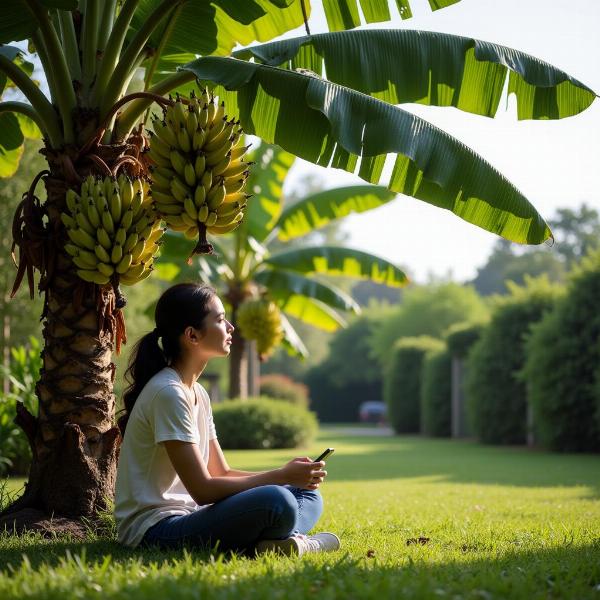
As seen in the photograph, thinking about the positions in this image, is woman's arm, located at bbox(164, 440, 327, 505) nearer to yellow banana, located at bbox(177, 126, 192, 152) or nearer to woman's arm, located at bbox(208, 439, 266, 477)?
woman's arm, located at bbox(208, 439, 266, 477)

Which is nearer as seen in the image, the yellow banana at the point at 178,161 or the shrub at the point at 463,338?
the yellow banana at the point at 178,161

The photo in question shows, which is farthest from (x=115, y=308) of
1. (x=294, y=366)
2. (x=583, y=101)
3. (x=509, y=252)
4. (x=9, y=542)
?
(x=509, y=252)

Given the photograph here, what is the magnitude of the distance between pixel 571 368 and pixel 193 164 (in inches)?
509

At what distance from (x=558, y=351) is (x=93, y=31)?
1302cm

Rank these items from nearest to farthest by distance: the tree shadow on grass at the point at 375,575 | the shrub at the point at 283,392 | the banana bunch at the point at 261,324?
the tree shadow on grass at the point at 375,575
the banana bunch at the point at 261,324
the shrub at the point at 283,392

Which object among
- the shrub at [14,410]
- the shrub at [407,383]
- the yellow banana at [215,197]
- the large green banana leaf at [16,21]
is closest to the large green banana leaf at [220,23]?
the large green banana leaf at [16,21]

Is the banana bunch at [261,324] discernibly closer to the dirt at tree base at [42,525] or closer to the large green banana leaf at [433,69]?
the large green banana leaf at [433,69]

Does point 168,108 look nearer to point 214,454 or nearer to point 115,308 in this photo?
point 115,308

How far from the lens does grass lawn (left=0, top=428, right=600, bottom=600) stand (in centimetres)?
342

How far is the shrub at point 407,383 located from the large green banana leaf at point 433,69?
71.5ft

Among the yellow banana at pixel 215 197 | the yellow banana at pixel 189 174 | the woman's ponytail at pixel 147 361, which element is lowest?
the woman's ponytail at pixel 147 361

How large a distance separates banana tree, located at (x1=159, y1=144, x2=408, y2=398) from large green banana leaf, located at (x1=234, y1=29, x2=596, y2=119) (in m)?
8.48

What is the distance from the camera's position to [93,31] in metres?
5.64

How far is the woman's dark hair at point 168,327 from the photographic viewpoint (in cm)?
466
